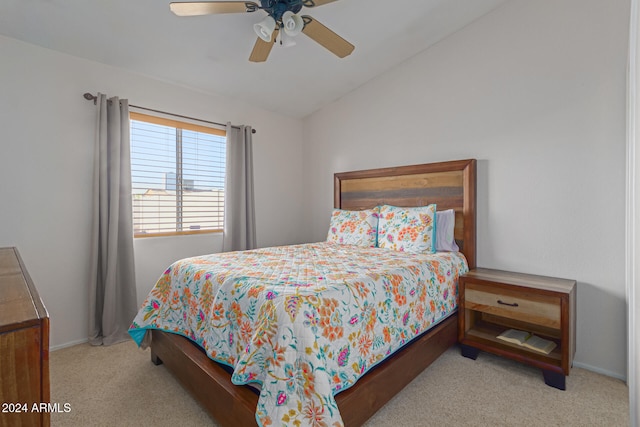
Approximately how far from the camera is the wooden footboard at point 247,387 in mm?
1378

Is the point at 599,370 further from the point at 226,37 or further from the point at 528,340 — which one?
the point at 226,37

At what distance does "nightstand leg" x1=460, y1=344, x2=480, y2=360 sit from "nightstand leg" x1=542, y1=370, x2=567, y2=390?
1.42 feet

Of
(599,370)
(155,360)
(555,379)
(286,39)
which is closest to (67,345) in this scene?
(155,360)

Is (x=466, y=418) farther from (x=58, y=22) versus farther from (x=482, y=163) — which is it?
(x=58, y=22)

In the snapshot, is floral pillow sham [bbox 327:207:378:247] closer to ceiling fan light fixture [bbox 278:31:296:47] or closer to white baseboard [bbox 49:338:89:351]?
ceiling fan light fixture [bbox 278:31:296:47]

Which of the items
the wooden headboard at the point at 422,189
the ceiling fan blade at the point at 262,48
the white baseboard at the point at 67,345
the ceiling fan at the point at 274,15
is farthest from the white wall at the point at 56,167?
the wooden headboard at the point at 422,189

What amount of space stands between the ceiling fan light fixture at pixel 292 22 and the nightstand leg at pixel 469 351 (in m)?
2.53

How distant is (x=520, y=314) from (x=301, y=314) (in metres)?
1.68

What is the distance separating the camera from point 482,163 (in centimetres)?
Result: 268

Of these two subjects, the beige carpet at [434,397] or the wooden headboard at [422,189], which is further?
the wooden headboard at [422,189]

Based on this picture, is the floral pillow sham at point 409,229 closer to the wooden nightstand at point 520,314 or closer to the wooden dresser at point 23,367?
the wooden nightstand at point 520,314

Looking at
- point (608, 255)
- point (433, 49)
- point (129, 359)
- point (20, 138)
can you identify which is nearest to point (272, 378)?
point (129, 359)

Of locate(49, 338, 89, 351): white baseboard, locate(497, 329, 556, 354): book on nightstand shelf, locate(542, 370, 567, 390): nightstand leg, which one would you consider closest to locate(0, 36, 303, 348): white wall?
locate(49, 338, 89, 351): white baseboard

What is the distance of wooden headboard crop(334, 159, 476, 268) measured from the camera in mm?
2678
